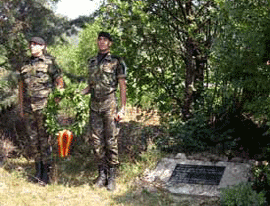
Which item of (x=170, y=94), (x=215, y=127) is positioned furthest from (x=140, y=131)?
(x=215, y=127)

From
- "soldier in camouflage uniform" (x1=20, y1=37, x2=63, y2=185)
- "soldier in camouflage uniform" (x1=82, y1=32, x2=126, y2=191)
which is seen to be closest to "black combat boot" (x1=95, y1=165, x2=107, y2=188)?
"soldier in camouflage uniform" (x1=82, y1=32, x2=126, y2=191)

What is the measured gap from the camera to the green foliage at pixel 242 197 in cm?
404

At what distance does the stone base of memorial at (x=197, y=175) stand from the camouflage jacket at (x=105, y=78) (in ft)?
4.71

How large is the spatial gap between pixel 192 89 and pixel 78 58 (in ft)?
26.7

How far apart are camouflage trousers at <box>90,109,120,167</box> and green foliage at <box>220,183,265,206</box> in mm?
1726

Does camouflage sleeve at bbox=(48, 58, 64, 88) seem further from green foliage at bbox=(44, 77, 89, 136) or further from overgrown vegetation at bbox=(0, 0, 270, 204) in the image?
green foliage at bbox=(44, 77, 89, 136)

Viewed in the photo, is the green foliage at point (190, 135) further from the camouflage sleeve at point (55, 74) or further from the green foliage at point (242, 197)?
the camouflage sleeve at point (55, 74)

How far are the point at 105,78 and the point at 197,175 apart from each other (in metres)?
2.05

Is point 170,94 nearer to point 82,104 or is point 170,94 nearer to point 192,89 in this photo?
point 192,89

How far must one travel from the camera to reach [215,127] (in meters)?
6.31

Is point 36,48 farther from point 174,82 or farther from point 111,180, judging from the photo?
point 174,82

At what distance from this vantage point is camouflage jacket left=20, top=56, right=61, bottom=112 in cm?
522

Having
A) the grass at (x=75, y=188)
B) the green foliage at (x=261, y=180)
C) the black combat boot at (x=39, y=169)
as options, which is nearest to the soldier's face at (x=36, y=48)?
the black combat boot at (x=39, y=169)

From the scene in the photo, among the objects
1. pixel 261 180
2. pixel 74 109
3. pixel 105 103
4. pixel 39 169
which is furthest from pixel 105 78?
pixel 261 180
